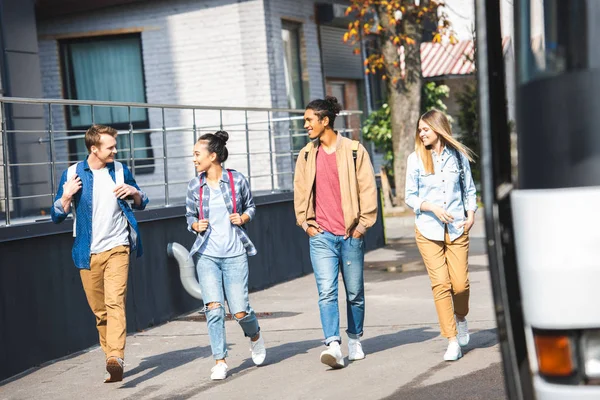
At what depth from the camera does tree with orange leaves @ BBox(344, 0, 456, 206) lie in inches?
837

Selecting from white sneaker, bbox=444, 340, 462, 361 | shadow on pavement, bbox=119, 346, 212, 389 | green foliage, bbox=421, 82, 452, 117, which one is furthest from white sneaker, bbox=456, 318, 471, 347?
green foliage, bbox=421, 82, 452, 117

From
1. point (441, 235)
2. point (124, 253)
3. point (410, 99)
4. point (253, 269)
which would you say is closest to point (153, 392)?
point (124, 253)

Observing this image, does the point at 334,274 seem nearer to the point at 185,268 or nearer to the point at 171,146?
the point at 185,268

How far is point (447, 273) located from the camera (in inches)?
317

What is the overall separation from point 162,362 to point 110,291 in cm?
111

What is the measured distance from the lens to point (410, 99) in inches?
883

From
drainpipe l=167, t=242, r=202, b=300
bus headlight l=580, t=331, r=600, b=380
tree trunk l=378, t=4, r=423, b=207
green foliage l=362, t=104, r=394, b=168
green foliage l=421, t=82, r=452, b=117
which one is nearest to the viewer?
bus headlight l=580, t=331, r=600, b=380

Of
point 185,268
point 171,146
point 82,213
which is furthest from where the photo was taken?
point 171,146

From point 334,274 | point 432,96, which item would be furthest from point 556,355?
point 432,96

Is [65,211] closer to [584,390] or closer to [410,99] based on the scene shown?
[584,390]

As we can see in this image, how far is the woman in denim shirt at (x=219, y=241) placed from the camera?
7.96 metres

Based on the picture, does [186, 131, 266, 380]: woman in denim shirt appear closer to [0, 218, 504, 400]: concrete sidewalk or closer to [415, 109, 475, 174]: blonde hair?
[0, 218, 504, 400]: concrete sidewalk

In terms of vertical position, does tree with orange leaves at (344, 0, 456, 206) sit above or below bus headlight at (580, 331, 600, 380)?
above

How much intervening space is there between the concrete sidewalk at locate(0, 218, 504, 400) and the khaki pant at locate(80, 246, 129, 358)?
1.17ft
